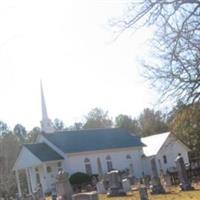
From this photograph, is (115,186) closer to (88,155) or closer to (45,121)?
(88,155)

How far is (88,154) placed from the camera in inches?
2431

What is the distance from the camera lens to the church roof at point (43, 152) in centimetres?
5939

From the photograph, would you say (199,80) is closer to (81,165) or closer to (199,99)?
(199,99)

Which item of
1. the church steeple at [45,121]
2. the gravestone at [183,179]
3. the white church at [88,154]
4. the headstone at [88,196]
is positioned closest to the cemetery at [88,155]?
the white church at [88,154]

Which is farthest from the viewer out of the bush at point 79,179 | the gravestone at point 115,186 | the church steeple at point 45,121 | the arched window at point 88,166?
the church steeple at point 45,121

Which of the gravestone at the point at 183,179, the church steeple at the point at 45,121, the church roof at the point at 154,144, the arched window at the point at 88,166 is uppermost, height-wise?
the church steeple at the point at 45,121

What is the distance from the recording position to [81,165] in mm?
60688

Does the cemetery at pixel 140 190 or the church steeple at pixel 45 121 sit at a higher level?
the church steeple at pixel 45 121

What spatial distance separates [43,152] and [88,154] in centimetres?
476

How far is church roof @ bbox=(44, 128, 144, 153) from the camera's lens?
61.6 meters

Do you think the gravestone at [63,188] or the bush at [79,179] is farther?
the bush at [79,179]

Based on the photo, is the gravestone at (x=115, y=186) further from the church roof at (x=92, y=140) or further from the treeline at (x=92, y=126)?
the church roof at (x=92, y=140)

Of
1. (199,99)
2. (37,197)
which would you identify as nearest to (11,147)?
(37,197)

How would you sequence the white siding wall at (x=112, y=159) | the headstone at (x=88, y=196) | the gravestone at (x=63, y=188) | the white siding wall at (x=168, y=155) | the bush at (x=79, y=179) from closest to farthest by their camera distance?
the headstone at (x=88, y=196) < the gravestone at (x=63, y=188) < the bush at (x=79, y=179) < the white siding wall at (x=112, y=159) < the white siding wall at (x=168, y=155)
